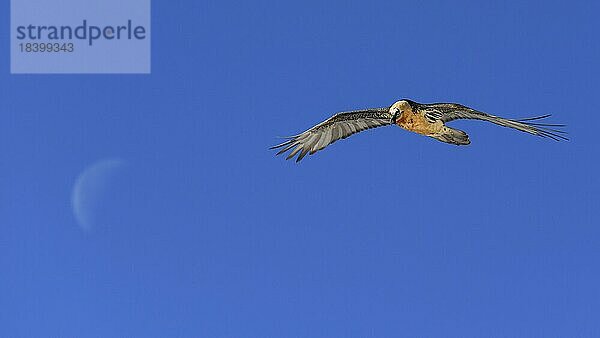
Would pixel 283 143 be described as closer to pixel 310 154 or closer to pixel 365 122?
pixel 310 154

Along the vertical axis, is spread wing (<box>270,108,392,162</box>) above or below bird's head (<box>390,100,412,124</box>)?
below

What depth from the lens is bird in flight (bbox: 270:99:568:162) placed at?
2719cm

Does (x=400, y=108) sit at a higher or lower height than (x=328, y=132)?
higher

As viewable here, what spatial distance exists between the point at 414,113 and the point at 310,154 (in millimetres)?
5520

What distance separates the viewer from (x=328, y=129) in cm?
3127

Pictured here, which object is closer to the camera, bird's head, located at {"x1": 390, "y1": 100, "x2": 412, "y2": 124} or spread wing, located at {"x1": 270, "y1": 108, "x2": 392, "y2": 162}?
bird's head, located at {"x1": 390, "y1": 100, "x2": 412, "y2": 124}

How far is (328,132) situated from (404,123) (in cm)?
460

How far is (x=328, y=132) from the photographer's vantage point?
31.4 metres

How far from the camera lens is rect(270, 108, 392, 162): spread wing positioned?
30453mm

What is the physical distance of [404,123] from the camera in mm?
27500

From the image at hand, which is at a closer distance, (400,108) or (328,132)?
(400,108)

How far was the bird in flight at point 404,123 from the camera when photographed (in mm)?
27188

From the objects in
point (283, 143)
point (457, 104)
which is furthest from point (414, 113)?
point (283, 143)

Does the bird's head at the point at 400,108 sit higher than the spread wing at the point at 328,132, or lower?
higher
